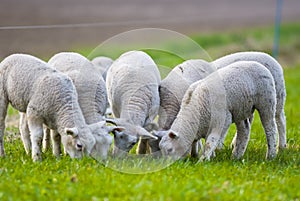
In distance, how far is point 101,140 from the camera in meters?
7.06

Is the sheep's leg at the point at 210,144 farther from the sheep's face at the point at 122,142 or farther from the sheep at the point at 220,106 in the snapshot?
the sheep's face at the point at 122,142

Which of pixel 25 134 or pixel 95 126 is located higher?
pixel 95 126

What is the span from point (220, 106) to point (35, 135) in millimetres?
2271

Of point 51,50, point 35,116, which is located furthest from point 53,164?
point 51,50

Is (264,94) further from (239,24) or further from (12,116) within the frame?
(239,24)

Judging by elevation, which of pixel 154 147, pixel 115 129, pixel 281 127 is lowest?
pixel 281 127

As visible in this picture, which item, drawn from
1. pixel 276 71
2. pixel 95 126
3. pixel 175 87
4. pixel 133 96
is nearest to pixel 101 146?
pixel 95 126

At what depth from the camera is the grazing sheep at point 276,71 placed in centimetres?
825

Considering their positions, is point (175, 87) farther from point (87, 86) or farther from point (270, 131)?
point (270, 131)

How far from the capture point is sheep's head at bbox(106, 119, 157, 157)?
731 centimetres

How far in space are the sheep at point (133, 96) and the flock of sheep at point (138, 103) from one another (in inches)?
0.5

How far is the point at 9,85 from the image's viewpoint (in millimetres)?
7434

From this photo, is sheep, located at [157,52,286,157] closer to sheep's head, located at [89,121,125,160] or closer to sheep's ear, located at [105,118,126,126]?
sheep's ear, located at [105,118,126,126]

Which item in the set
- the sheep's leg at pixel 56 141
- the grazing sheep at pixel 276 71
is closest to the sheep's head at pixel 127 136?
the sheep's leg at pixel 56 141
